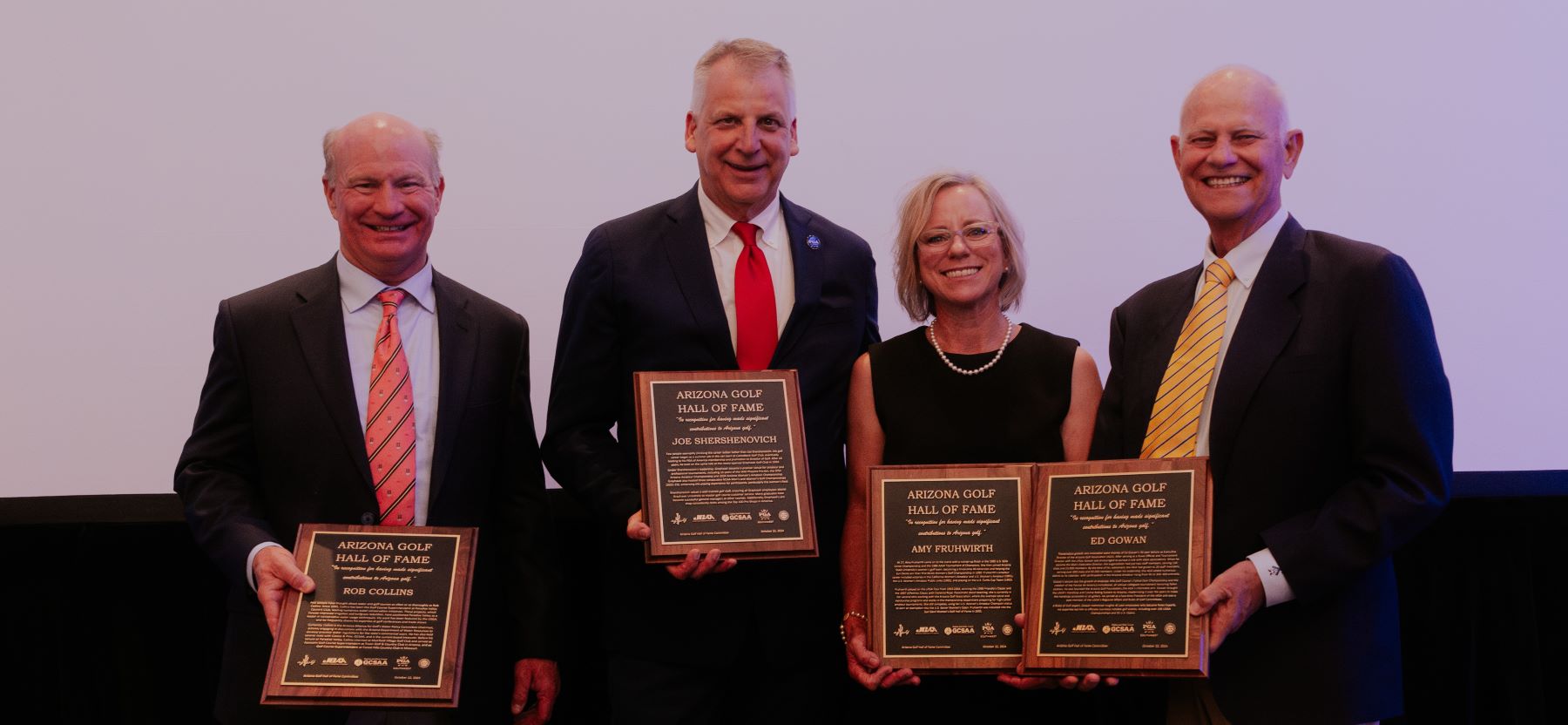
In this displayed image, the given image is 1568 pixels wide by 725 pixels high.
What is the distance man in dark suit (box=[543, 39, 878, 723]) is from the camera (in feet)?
8.85

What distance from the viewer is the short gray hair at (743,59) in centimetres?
281

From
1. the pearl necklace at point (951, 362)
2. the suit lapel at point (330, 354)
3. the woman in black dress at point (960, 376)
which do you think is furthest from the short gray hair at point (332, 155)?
the pearl necklace at point (951, 362)

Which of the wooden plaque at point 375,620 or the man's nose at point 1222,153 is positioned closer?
the wooden plaque at point 375,620

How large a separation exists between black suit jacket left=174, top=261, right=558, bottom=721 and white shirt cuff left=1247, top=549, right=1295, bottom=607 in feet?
4.91

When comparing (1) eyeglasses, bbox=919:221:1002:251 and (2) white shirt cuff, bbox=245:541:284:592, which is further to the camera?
(1) eyeglasses, bbox=919:221:1002:251

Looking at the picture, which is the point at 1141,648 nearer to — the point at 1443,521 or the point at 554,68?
the point at 1443,521

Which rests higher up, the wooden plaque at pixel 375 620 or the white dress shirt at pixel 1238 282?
the white dress shirt at pixel 1238 282

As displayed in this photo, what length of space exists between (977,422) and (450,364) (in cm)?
115

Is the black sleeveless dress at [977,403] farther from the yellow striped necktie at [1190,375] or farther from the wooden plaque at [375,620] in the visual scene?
the wooden plaque at [375,620]

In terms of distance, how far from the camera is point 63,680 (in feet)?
11.7

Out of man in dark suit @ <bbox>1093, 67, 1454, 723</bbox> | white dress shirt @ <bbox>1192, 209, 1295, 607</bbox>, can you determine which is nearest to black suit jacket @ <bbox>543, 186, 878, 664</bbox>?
man in dark suit @ <bbox>1093, 67, 1454, 723</bbox>

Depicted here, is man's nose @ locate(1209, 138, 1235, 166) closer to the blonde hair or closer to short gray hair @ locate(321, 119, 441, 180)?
the blonde hair

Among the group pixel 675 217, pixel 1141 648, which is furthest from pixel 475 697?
pixel 1141 648

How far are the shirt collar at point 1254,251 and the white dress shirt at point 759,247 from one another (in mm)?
940
